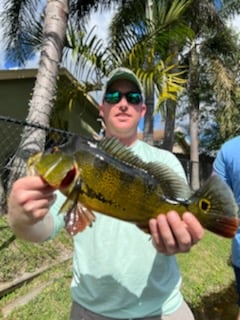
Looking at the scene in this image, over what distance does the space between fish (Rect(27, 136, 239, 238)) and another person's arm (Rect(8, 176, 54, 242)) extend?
0.14 ft

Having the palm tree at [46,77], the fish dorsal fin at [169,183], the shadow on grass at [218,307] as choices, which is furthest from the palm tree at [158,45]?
the fish dorsal fin at [169,183]

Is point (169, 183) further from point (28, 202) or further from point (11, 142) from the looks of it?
point (11, 142)

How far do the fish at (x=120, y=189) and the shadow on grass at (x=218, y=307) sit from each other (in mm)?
4870

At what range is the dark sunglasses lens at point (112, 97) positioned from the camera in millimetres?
2170

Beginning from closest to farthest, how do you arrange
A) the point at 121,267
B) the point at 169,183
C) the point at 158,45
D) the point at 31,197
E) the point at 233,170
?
the point at 31,197
the point at 169,183
the point at 121,267
the point at 233,170
the point at 158,45

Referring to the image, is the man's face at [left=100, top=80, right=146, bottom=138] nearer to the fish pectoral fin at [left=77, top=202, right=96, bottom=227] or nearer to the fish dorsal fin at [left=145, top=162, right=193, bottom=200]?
the fish dorsal fin at [left=145, top=162, right=193, bottom=200]

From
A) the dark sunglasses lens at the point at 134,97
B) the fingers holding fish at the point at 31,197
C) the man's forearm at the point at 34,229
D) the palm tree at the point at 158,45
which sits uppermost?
the palm tree at the point at 158,45

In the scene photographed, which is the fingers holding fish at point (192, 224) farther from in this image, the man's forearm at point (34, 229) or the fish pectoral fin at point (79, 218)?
the man's forearm at point (34, 229)

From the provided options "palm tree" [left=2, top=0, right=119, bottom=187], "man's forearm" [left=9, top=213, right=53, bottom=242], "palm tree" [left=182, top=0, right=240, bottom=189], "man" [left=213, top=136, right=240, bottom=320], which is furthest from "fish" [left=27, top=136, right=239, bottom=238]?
"palm tree" [left=182, top=0, right=240, bottom=189]

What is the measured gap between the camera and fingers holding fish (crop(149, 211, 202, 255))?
1536mm

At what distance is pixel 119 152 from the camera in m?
1.58

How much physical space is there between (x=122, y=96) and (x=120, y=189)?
2.53ft

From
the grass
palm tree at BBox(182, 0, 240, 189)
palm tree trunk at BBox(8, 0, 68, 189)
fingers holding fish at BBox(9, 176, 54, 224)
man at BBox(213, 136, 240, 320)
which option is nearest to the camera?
fingers holding fish at BBox(9, 176, 54, 224)

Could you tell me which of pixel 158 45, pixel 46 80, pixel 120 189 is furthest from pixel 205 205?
pixel 158 45
